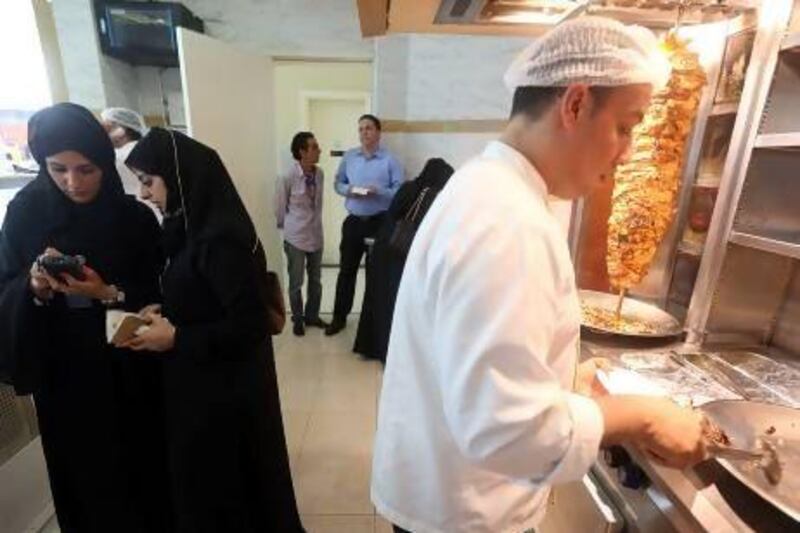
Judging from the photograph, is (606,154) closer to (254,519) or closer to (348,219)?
(254,519)

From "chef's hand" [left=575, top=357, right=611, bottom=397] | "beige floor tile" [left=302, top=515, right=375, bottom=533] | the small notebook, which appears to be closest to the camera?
"chef's hand" [left=575, top=357, right=611, bottom=397]

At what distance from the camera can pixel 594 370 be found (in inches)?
34.5

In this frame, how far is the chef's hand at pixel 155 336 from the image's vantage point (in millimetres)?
1069

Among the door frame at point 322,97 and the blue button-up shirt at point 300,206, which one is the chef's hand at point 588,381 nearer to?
the blue button-up shirt at point 300,206

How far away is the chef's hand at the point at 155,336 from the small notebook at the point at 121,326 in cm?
1

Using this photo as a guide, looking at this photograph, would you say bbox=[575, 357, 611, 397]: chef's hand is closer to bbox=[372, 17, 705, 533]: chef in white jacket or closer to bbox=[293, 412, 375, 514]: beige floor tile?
bbox=[372, 17, 705, 533]: chef in white jacket

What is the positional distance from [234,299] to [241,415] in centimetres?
34

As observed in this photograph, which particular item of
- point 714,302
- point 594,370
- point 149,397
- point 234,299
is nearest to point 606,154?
point 594,370

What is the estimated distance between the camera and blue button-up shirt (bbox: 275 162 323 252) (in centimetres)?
301

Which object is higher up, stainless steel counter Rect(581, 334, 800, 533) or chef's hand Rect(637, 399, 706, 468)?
chef's hand Rect(637, 399, 706, 468)

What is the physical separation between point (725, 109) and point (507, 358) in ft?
3.45

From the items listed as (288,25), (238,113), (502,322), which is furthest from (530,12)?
(288,25)

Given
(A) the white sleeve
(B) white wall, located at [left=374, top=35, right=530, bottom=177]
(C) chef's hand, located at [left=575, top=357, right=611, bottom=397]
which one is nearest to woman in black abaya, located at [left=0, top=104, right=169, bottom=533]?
(A) the white sleeve

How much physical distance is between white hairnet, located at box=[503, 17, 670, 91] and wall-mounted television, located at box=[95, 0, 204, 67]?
107 inches
